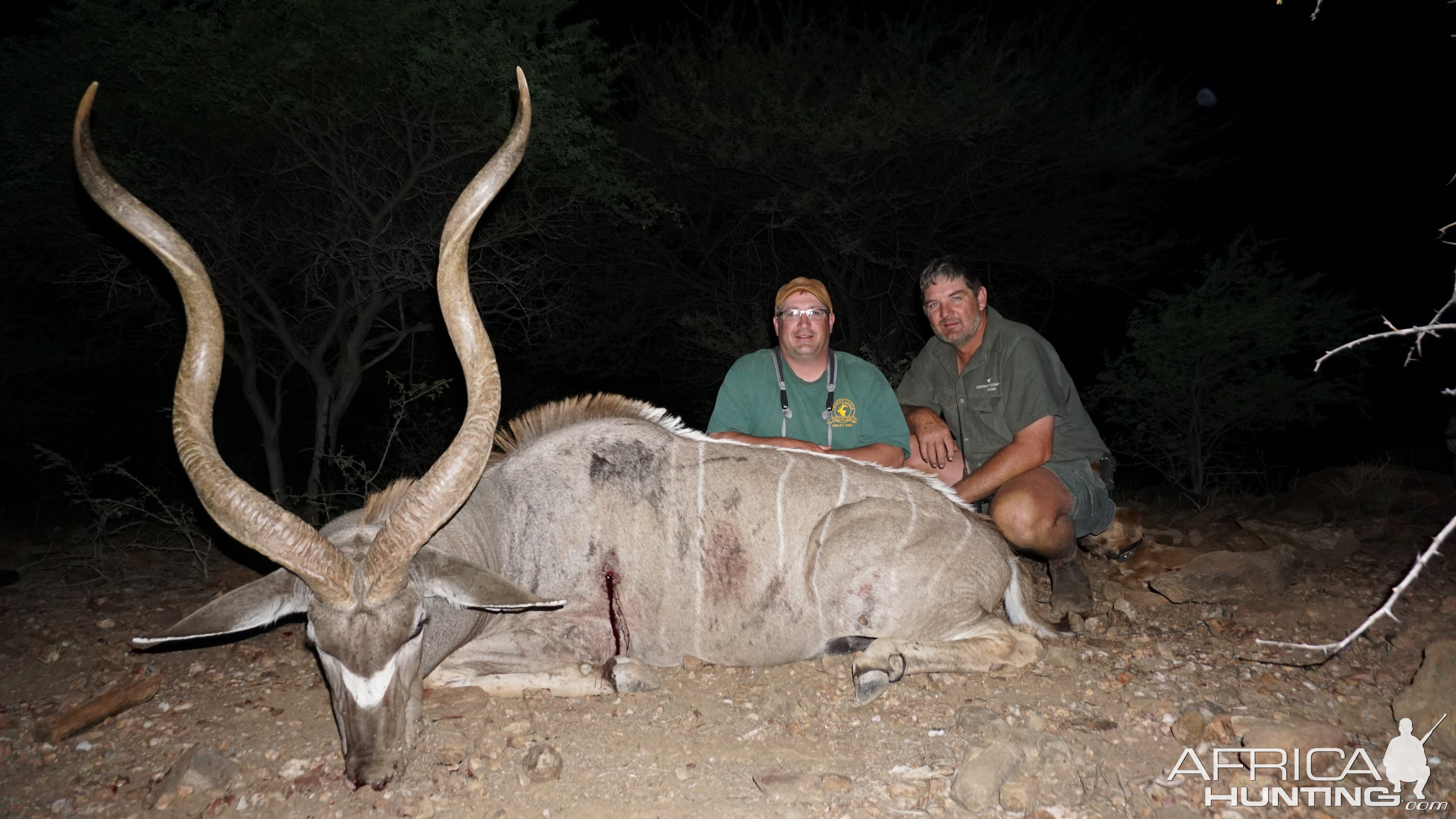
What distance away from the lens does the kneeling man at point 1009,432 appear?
395 cm

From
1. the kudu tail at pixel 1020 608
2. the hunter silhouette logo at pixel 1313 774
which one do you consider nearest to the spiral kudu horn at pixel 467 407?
the kudu tail at pixel 1020 608

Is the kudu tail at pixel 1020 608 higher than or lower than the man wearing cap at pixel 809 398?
lower

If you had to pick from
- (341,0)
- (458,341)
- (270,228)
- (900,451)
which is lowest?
(900,451)

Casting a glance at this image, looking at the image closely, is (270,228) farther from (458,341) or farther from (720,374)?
(720,374)

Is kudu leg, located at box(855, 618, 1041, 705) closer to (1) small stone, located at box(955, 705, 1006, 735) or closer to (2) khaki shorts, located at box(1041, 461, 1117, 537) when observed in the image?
(1) small stone, located at box(955, 705, 1006, 735)

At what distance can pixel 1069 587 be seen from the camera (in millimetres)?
4039

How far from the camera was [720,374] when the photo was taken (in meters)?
10.7

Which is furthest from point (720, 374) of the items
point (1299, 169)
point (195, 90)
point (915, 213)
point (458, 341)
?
point (1299, 169)

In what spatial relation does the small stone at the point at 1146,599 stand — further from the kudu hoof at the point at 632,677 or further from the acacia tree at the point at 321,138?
the acacia tree at the point at 321,138

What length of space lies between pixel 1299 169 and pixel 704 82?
11.6 meters

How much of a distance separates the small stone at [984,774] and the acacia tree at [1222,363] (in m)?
6.63

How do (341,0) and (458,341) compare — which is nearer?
(458,341)

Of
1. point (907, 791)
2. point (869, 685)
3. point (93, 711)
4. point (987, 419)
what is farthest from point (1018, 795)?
point (93, 711)

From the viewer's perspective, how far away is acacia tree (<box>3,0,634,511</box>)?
18.7 ft
